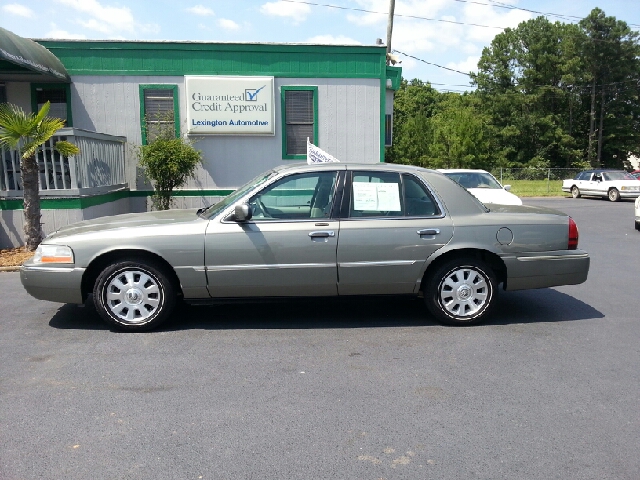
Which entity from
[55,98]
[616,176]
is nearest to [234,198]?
[55,98]

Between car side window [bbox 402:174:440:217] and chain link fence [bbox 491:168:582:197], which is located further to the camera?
chain link fence [bbox 491:168:582:197]

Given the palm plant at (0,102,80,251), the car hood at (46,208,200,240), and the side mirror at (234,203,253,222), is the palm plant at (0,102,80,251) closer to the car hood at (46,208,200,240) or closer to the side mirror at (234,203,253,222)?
the car hood at (46,208,200,240)

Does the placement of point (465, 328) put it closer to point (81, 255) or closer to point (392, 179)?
point (392, 179)

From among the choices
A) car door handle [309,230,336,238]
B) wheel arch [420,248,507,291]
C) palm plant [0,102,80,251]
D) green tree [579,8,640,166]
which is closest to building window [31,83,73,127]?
palm plant [0,102,80,251]

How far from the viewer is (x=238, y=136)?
13.6 m

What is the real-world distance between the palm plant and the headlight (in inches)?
164

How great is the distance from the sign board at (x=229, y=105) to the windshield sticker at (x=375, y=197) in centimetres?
793

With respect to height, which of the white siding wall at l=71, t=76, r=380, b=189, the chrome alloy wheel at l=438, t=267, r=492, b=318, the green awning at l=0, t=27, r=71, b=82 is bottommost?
the chrome alloy wheel at l=438, t=267, r=492, b=318

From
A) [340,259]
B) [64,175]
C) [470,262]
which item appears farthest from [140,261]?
[64,175]

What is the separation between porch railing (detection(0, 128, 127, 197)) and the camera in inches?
409

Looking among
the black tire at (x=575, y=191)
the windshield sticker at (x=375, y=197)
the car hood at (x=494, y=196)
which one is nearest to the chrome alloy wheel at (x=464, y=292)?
the windshield sticker at (x=375, y=197)

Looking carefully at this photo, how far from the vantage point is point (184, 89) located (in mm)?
13273

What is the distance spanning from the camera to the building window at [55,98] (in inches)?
515

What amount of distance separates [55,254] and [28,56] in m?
6.73
